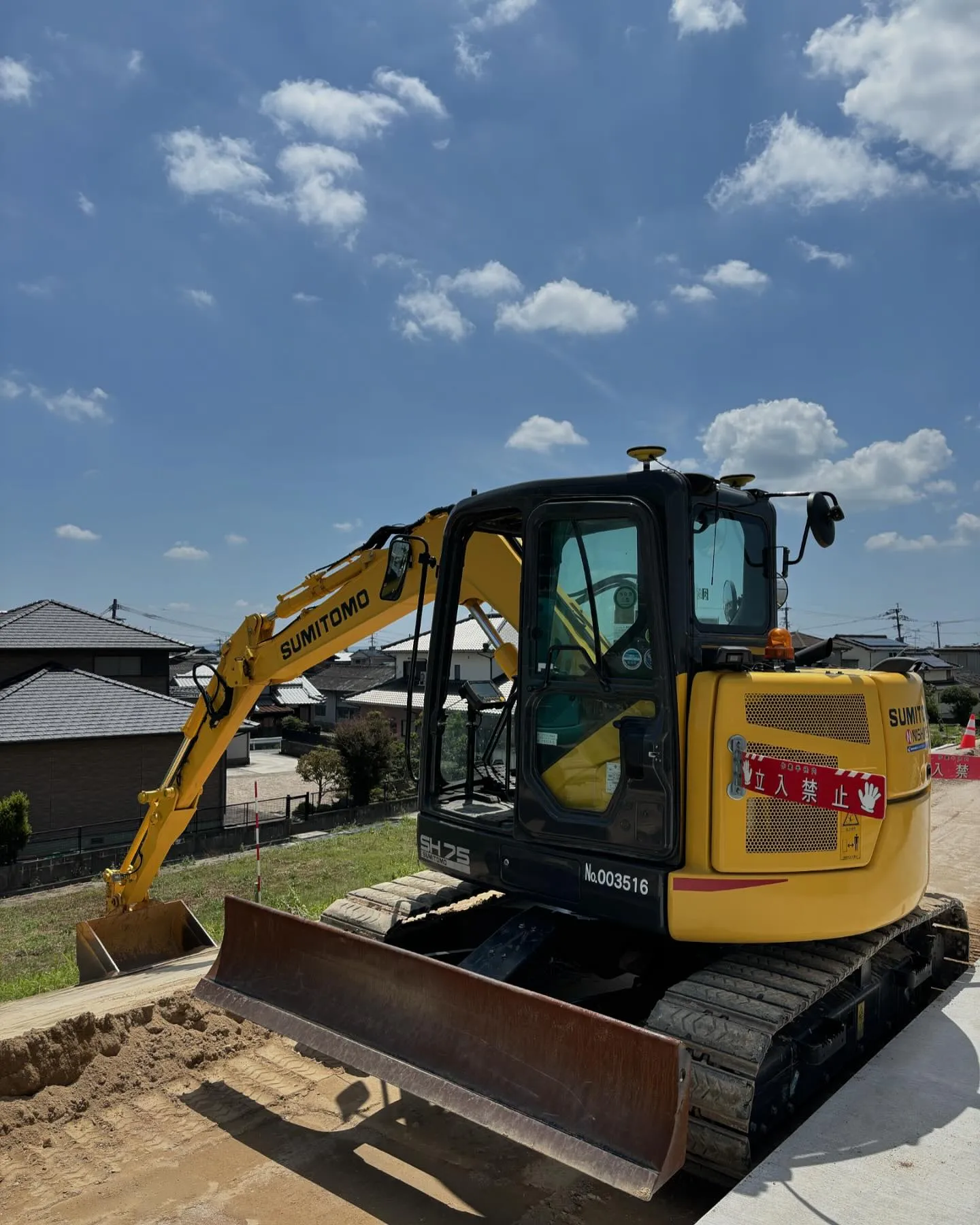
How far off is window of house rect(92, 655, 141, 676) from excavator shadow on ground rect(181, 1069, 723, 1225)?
23534mm

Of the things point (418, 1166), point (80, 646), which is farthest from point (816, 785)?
point (80, 646)

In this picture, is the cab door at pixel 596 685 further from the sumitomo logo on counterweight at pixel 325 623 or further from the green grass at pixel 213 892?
the green grass at pixel 213 892

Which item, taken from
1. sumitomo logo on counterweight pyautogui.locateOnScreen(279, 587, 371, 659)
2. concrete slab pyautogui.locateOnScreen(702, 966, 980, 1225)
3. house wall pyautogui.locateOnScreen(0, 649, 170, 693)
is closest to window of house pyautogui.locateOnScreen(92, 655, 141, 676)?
house wall pyautogui.locateOnScreen(0, 649, 170, 693)

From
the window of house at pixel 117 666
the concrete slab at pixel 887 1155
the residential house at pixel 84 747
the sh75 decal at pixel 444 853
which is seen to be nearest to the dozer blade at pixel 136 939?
the sh75 decal at pixel 444 853

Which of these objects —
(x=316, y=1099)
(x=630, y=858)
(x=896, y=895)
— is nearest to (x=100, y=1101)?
(x=316, y=1099)

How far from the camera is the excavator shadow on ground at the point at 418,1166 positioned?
379 cm

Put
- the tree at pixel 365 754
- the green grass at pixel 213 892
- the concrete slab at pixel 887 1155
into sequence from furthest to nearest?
the tree at pixel 365 754, the green grass at pixel 213 892, the concrete slab at pixel 887 1155

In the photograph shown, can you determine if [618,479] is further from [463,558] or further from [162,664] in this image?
[162,664]

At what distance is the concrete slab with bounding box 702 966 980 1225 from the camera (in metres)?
3.05

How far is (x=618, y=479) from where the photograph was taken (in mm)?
4254

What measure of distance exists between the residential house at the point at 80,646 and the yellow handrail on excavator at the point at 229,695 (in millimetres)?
18014

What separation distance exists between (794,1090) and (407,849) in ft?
42.0

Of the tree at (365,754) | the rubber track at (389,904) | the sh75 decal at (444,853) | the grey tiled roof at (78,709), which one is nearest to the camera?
the sh75 decal at (444,853)

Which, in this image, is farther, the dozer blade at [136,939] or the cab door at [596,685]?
the dozer blade at [136,939]
